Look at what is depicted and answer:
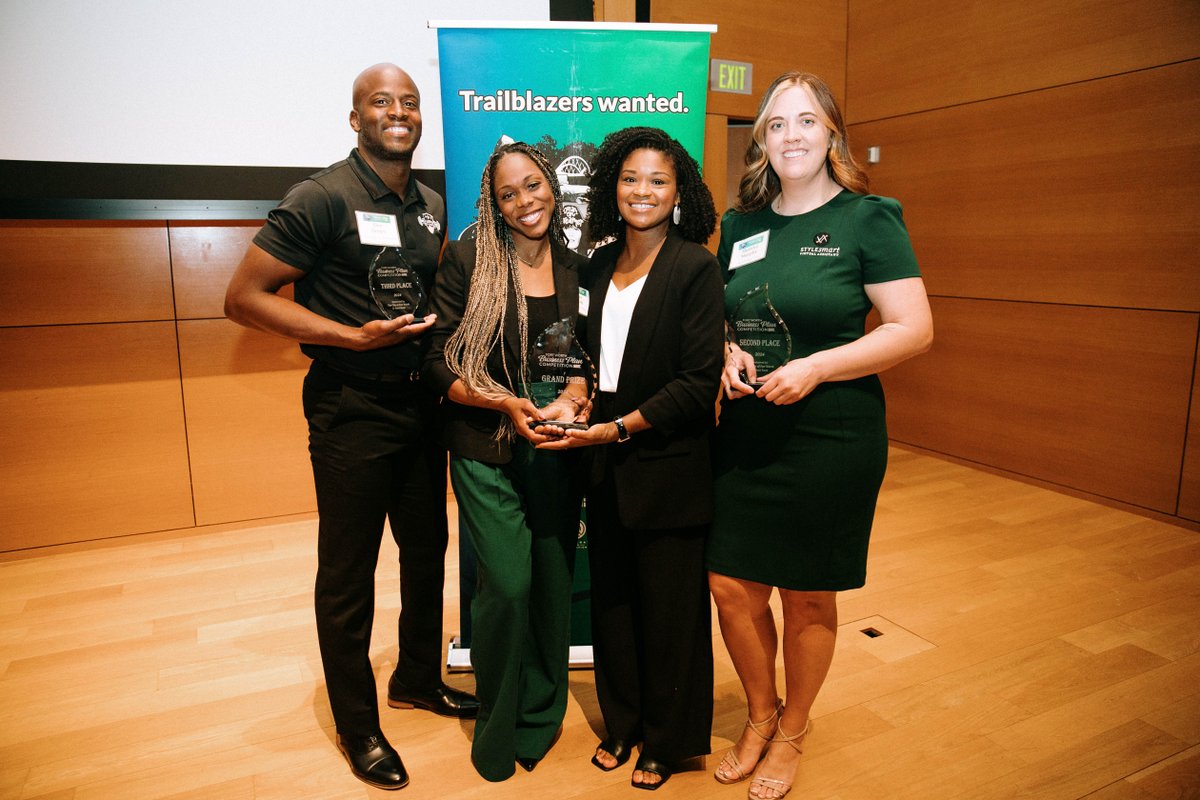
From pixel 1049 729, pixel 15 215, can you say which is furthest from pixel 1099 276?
pixel 15 215

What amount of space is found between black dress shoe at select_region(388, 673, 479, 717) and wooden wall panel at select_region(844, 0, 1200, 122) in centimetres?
425

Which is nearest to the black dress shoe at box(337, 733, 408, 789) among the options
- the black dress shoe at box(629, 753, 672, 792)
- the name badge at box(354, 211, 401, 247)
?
the black dress shoe at box(629, 753, 672, 792)

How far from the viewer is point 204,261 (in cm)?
380

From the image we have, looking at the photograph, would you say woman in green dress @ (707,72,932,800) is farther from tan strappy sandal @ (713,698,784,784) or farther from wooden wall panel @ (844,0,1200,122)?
wooden wall panel @ (844,0,1200,122)

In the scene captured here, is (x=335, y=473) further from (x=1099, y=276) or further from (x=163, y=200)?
(x=1099, y=276)

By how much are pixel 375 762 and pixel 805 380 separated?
1.55 meters

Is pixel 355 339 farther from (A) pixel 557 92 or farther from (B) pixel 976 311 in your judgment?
(B) pixel 976 311

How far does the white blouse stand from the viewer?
1856mm

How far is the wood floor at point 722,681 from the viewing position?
208cm

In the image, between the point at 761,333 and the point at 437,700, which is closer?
the point at 761,333

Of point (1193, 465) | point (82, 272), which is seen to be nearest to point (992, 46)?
point (1193, 465)

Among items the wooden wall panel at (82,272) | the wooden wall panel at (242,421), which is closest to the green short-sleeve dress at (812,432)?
the wooden wall panel at (242,421)

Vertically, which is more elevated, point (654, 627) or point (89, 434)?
point (89, 434)

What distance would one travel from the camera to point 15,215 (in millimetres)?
3395
